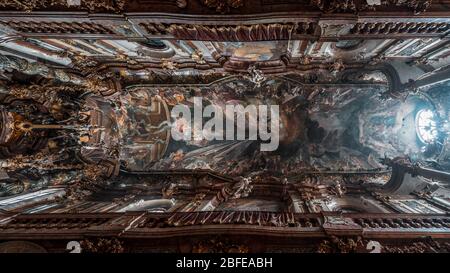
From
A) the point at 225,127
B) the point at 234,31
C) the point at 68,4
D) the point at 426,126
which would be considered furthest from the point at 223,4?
the point at 426,126

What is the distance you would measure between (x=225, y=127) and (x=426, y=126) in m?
8.33

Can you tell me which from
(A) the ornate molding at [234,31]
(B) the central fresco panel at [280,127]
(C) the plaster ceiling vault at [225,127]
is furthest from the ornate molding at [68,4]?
(B) the central fresco panel at [280,127]

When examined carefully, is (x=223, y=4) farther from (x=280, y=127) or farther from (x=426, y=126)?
(x=426, y=126)

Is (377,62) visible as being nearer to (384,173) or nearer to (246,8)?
(384,173)

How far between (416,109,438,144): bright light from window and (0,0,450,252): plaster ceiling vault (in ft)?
0.22

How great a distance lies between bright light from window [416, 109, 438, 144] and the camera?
33.8ft

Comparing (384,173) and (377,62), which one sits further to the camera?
(384,173)

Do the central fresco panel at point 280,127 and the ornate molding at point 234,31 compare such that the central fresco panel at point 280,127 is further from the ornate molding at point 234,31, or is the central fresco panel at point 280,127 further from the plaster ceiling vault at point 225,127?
the ornate molding at point 234,31

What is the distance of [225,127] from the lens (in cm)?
1287

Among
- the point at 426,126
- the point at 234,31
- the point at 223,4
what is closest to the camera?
the point at 223,4

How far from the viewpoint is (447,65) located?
8.73 m
